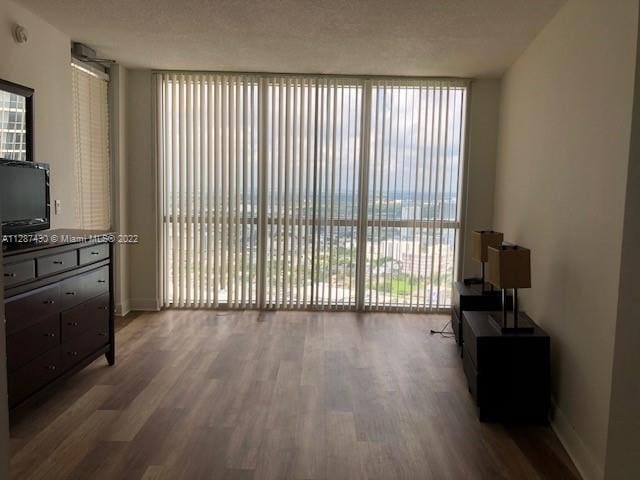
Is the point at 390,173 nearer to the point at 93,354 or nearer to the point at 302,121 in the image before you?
the point at 302,121

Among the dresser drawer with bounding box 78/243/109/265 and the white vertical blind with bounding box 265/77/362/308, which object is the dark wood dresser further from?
the white vertical blind with bounding box 265/77/362/308

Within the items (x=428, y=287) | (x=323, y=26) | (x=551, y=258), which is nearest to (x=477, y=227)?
(x=428, y=287)

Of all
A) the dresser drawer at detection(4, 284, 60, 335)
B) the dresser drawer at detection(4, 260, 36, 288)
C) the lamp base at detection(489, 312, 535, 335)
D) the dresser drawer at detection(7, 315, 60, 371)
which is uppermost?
the dresser drawer at detection(4, 260, 36, 288)

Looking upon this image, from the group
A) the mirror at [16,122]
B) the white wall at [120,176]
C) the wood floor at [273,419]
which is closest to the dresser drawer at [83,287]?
the wood floor at [273,419]

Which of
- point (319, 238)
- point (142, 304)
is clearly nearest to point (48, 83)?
point (142, 304)

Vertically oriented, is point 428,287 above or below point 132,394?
above

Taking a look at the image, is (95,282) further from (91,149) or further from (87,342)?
(91,149)

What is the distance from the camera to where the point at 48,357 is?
2.88 metres

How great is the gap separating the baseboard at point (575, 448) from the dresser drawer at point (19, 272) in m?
3.09

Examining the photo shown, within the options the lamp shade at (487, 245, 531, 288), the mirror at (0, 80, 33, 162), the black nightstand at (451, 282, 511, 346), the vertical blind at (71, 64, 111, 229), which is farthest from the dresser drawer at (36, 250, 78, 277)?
the black nightstand at (451, 282, 511, 346)

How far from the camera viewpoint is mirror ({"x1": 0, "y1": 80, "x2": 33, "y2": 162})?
3.18 metres

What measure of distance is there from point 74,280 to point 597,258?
312cm

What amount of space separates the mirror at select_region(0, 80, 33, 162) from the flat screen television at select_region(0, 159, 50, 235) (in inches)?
6.7

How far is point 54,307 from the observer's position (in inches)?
115
